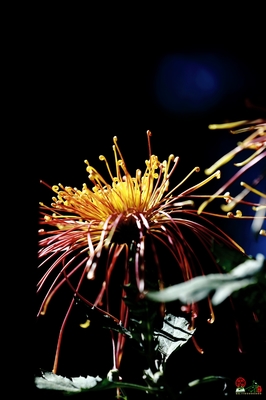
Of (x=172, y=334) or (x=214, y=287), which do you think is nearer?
(x=214, y=287)

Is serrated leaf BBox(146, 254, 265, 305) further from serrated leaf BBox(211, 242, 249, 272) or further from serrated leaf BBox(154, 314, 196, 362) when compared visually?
serrated leaf BBox(154, 314, 196, 362)

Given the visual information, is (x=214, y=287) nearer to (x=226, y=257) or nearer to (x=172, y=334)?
(x=226, y=257)

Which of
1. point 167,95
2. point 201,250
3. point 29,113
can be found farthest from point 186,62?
point 29,113

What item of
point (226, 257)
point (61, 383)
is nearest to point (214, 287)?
point (226, 257)

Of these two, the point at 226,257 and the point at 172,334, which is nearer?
the point at 226,257

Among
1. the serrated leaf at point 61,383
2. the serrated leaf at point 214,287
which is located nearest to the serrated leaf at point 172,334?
the serrated leaf at point 61,383

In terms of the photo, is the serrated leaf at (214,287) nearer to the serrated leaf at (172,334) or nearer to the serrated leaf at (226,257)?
the serrated leaf at (226,257)

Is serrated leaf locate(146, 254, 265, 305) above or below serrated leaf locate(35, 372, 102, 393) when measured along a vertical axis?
above

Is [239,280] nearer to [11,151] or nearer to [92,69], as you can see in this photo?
[11,151]

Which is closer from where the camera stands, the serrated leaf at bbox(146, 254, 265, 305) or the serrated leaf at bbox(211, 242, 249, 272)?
the serrated leaf at bbox(146, 254, 265, 305)

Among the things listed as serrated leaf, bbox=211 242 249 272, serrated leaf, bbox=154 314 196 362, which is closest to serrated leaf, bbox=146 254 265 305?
serrated leaf, bbox=211 242 249 272

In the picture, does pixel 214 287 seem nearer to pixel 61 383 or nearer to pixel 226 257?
pixel 226 257
